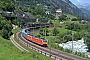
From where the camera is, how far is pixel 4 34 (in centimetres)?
8688

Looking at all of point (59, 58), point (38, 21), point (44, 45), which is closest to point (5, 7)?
point (38, 21)

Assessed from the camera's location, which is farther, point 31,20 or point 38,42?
point 31,20

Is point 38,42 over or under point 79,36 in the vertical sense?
over

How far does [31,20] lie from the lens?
190 meters

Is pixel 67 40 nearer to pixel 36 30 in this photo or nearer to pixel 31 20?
pixel 36 30

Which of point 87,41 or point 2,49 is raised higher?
point 2,49

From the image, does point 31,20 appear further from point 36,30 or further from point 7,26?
point 7,26

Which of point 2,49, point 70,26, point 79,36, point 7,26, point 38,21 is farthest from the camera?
point 38,21

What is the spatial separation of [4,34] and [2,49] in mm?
41390

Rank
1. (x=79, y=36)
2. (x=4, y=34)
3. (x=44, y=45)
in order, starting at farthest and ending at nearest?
(x=79, y=36)
(x=4, y=34)
(x=44, y=45)

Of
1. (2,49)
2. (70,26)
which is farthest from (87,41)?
(70,26)

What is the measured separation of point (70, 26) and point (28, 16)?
112ft

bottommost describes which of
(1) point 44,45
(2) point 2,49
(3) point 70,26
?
(3) point 70,26

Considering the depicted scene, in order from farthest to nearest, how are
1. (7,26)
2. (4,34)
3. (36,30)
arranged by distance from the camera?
(36,30), (7,26), (4,34)
